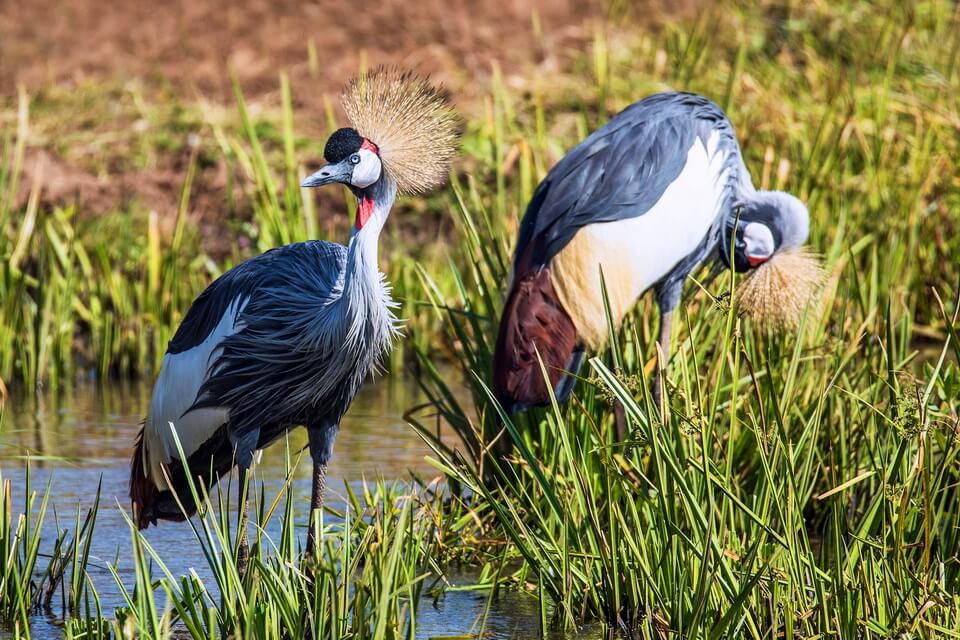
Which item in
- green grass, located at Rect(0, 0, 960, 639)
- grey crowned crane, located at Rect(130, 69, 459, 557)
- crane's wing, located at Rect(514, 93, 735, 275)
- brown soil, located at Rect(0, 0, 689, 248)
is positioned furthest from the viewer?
brown soil, located at Rect(0, 0, 689, 248)

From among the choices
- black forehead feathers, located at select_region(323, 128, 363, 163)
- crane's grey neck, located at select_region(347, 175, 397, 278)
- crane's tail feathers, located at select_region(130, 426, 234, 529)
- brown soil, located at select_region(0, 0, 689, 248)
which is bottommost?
crane's tail feathers, located at select_region(130, 426, 234, 529)

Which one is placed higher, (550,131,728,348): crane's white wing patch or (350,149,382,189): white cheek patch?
(350,149,382,189): white cheek patch

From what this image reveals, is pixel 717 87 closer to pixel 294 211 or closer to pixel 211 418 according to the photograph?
pixel 294 211

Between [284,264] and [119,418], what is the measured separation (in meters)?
2.04

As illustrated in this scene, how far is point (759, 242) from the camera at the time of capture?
473 cm

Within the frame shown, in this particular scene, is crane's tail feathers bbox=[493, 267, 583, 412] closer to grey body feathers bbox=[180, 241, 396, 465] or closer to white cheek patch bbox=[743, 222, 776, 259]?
grey body feathers bbox=[180, 241, 396, 465]

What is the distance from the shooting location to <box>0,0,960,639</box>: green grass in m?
2.99

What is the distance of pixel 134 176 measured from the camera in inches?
325

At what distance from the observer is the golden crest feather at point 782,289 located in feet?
14.4

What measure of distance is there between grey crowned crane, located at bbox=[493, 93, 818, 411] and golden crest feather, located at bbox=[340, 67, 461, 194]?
0.51m

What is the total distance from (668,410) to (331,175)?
118 centimetres

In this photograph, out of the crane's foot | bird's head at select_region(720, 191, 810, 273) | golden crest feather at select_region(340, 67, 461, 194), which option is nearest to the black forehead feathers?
golden crest feather at select_region(340, 67, 461, 194)

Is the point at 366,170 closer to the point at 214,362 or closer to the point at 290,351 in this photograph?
the point at 290,351

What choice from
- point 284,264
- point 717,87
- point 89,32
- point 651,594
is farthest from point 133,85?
point 651,594
